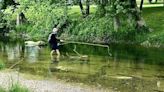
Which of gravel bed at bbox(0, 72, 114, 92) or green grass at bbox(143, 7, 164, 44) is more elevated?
gravel bed at bbox(0, 72, 114, 92)

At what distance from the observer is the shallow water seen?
2250 centimetres

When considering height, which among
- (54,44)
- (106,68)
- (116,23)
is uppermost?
(54,44)

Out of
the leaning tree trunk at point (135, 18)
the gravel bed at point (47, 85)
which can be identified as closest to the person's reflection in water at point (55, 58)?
the gravel bed at point (47, 85)

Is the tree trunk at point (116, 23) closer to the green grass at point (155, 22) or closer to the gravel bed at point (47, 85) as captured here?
the green grass at point (155, 22)

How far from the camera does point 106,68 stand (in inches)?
1088

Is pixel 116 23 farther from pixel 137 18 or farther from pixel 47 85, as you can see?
pixel 47 85

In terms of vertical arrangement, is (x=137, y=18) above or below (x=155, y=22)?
above

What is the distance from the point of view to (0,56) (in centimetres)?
3400

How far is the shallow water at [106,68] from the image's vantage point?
22.5m

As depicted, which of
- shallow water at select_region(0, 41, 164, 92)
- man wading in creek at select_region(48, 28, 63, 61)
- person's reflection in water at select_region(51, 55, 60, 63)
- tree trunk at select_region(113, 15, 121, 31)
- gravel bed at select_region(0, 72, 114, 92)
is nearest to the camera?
gravel bed at select_region(0, 72, 114, 92)

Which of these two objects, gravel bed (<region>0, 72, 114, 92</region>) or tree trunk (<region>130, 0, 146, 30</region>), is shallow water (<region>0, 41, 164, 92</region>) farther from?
tree trunk (<region>130, 0, 146, 30</region>)

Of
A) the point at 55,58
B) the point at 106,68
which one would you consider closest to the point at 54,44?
the point at 55,58

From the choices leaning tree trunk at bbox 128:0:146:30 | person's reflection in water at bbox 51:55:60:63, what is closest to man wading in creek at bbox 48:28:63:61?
person's reflection in water at bbox 51:55:60:63

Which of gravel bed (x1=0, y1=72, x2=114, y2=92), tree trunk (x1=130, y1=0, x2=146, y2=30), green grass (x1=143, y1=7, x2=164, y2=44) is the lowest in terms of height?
green grass (x1=143, y1=7, x2=164, y2=44)
